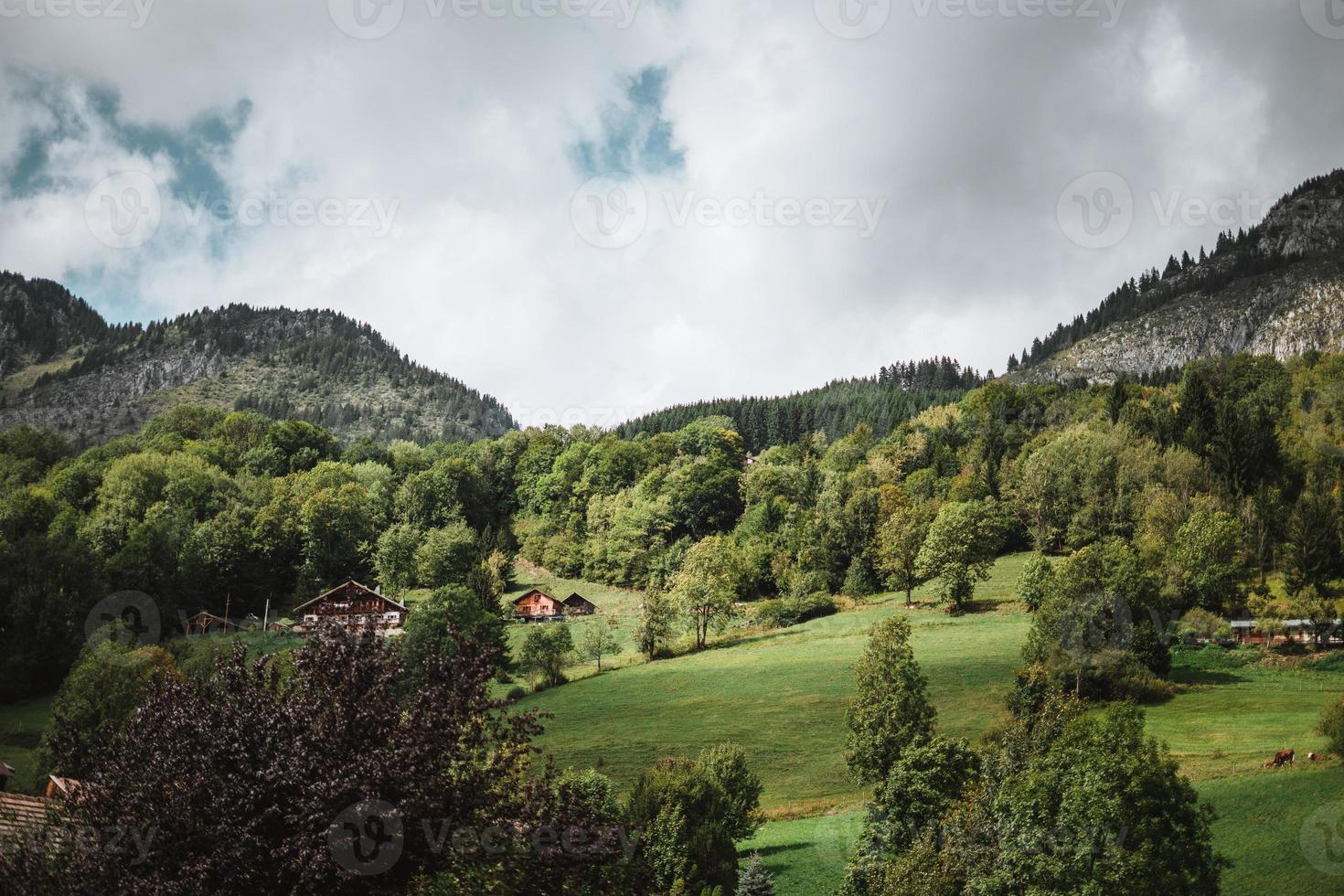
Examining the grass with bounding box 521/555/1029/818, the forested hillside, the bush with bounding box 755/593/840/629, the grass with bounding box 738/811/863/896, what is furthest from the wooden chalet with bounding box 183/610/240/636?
the grass with bounding box 738/811/863/896

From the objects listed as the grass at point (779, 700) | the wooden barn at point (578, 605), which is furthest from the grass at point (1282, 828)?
the wooden barn at point (578, 605)

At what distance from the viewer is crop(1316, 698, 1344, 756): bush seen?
34562mm

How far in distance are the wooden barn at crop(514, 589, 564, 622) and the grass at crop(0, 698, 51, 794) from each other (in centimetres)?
4365

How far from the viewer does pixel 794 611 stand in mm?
79312

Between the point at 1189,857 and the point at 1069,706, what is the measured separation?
11.6m

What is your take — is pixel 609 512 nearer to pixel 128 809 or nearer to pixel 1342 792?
pixel 1342 792

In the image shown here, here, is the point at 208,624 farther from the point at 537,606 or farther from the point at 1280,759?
the point at 1280,759

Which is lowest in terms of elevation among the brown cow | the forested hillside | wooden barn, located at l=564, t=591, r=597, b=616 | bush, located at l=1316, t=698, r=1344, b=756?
the brown cow

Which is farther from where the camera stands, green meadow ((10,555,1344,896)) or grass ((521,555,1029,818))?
grass ((521,555,1029,818))

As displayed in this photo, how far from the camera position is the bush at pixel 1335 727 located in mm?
34562

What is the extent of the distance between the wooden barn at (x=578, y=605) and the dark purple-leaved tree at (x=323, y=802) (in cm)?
8466

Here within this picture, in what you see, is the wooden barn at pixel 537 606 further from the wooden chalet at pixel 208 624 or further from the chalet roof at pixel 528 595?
the wooden chalet at pixel 208 624

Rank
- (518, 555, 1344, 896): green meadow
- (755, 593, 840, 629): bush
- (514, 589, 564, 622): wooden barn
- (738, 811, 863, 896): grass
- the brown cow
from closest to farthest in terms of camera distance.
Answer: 1. (518, 555, 1344, 896): green meadow
2. (738, 811, 863, 896): grass
3. the brown cow
4. (755, 593, 840, 629): bush
5. (514, 589, 564, 622): wooden barn

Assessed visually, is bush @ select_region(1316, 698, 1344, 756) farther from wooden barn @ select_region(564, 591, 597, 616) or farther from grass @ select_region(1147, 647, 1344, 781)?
wooden barn @ select_region(564, 591, 597, 616)
